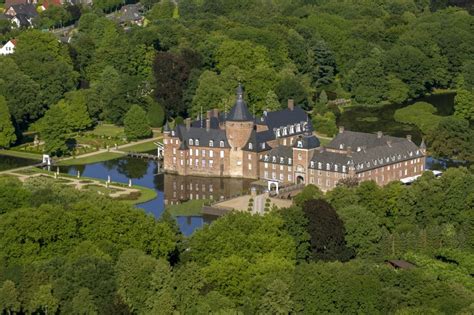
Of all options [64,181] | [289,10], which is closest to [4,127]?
[64,181]

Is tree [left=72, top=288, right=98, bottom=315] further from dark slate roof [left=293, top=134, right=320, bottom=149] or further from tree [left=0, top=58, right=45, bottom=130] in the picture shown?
tree [left=0, top=58, right=45, bottom=130]

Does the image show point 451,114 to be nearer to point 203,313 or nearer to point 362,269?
point 362,269

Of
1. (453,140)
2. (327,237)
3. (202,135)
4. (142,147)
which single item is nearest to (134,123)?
(142,147)

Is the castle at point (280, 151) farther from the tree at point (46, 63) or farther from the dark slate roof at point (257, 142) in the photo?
the tree at point (46, 63)

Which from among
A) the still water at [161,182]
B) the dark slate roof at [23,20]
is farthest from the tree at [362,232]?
the dark slate roof at [23,20]

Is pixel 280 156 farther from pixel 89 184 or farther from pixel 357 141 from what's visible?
pixel 89 184
